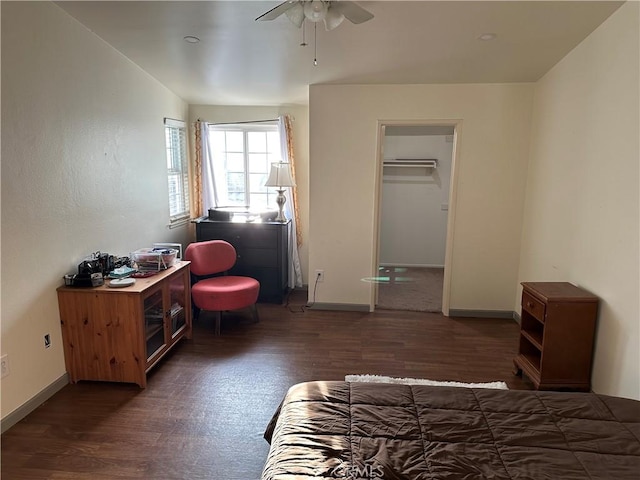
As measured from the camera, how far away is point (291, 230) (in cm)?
496

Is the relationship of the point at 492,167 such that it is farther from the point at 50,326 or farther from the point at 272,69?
the point at 50,326

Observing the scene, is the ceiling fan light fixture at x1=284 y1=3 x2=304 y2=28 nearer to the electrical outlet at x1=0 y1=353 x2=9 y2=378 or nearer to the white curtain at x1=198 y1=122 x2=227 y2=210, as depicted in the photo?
the electrical outlet at x1=0 y1=353 x2=9 y2=378

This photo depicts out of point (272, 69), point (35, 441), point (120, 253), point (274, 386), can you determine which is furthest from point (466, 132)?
point (35, 441)

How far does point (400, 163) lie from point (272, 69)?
10.9 feet

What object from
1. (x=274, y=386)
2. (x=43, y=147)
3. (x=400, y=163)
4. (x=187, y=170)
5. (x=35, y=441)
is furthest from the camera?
(x=400, y=163)

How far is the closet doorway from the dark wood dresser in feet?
6.81

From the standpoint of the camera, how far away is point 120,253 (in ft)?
11.1

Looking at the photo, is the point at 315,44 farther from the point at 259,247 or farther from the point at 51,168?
the point at 259,247

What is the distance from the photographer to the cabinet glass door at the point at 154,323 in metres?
2.86

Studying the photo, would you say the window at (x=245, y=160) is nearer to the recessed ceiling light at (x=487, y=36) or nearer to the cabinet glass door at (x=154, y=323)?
the cabinet glass door at (x=154, y=323)

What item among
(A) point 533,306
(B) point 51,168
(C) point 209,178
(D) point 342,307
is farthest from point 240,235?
(A) point 533,306

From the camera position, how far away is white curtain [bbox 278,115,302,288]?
4.86 metres

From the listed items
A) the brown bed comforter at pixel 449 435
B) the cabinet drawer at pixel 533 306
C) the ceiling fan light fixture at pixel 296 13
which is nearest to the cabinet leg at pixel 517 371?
the cabinet drawer at pixel 533 306

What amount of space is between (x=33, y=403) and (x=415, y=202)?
5549mm
